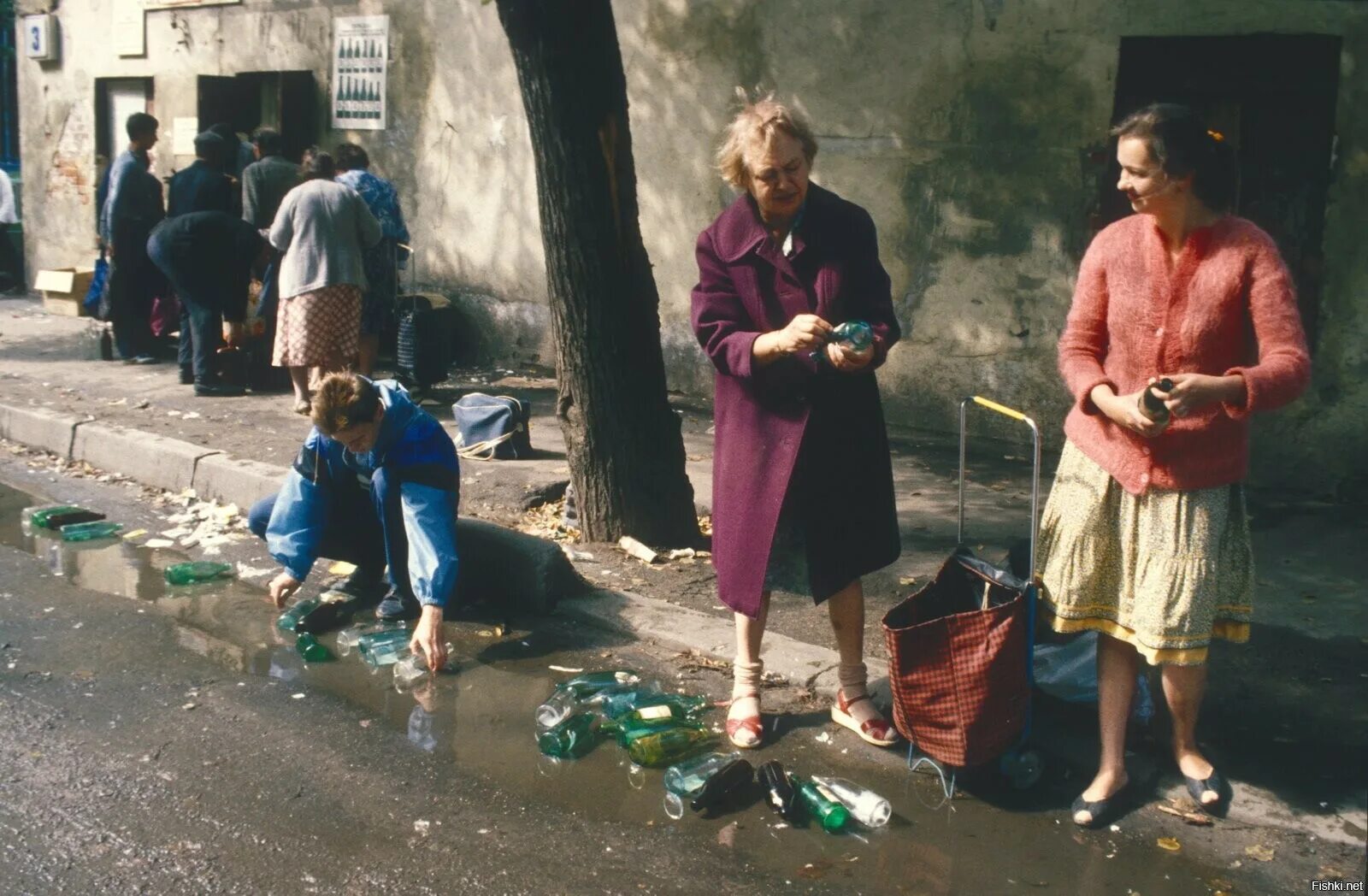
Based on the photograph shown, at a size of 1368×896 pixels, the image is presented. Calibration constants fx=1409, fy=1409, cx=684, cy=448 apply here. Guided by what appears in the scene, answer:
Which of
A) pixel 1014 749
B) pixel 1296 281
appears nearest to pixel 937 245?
pixel 1296 281

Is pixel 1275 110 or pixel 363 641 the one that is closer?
pixel 363 641

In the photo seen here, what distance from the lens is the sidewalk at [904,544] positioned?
4215 mm

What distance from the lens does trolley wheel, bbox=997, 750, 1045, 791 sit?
13.3 ft

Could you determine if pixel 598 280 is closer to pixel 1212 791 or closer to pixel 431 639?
pixel 431 639

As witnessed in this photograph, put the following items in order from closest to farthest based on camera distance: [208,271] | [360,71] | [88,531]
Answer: [88,531], [208,271], [360,71]

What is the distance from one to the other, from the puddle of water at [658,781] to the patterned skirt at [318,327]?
10.0 feet

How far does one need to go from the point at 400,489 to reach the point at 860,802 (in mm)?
2149

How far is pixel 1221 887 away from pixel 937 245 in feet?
17.9

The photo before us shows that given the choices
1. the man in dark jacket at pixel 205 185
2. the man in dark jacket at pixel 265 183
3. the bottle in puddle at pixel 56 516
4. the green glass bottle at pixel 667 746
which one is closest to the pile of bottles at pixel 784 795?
the green glass bottle at pixel 667 746

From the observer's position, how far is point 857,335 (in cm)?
390

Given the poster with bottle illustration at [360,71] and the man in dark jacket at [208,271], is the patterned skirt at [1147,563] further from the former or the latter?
the poster with bottle illustration at [360,71]

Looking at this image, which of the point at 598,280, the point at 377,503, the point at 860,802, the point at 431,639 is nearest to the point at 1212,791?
the point at 860,802

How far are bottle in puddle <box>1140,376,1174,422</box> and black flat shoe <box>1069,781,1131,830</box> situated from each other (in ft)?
3.57

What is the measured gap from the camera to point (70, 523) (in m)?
7.04
